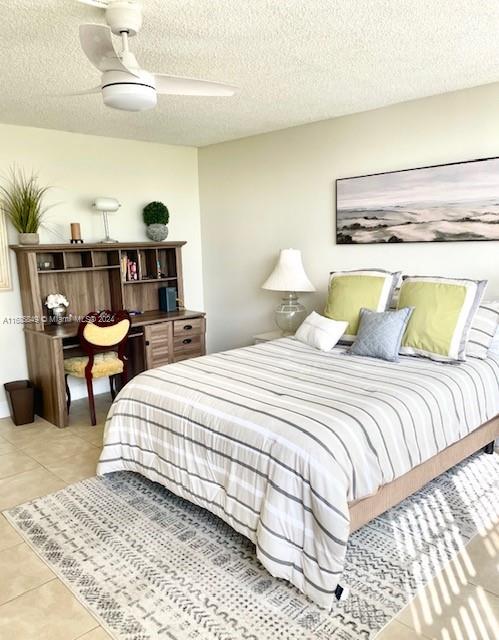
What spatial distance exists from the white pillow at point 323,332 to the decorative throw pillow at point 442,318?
0.48 meters

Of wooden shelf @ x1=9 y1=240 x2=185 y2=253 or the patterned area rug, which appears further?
wooden shelf @ x1=9 y1=240 x2=185 y2=253

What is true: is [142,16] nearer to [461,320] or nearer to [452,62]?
[452,62]

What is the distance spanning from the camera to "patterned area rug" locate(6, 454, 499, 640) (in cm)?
188

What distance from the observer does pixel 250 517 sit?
84.6 inches

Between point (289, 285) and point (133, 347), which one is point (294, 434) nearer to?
point (289, 285)

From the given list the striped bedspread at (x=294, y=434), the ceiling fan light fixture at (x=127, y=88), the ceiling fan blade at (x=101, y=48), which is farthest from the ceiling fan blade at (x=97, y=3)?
the striped bedspread at (x=294, y=434)

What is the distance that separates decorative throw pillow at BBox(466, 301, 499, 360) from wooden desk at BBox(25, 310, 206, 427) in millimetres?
2535

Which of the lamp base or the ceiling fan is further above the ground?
the ceiling fan

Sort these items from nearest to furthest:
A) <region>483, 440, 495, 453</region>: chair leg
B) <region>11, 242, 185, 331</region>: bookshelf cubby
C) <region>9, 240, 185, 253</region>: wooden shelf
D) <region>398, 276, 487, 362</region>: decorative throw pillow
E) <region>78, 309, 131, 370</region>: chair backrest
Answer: <region>398, 276, 487, 362</region>: decorative throw pillow, <region>483, 440, 495, 453</region>: chair leg, <region>78, 309, 131, 370</region>: chair backrest, <region>9, 240, 185, 253</region>: wooden shelf, <region>11, 242, 185, 331</region>: bookshelf cubby

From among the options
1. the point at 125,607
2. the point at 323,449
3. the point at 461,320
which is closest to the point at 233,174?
the point at 461,320

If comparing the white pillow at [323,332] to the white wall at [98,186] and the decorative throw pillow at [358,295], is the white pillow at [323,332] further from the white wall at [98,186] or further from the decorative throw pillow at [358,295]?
the white wall at [98,186]

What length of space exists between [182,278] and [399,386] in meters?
3.02

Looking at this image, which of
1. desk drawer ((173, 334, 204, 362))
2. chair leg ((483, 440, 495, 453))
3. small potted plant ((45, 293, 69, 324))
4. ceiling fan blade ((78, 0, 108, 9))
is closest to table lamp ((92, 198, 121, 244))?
→ small potted plant ((45, 293, 69, 324))

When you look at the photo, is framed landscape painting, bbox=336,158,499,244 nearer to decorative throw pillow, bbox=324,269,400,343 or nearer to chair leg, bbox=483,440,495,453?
decorative throw pillow, bbox=324,269,400,343
